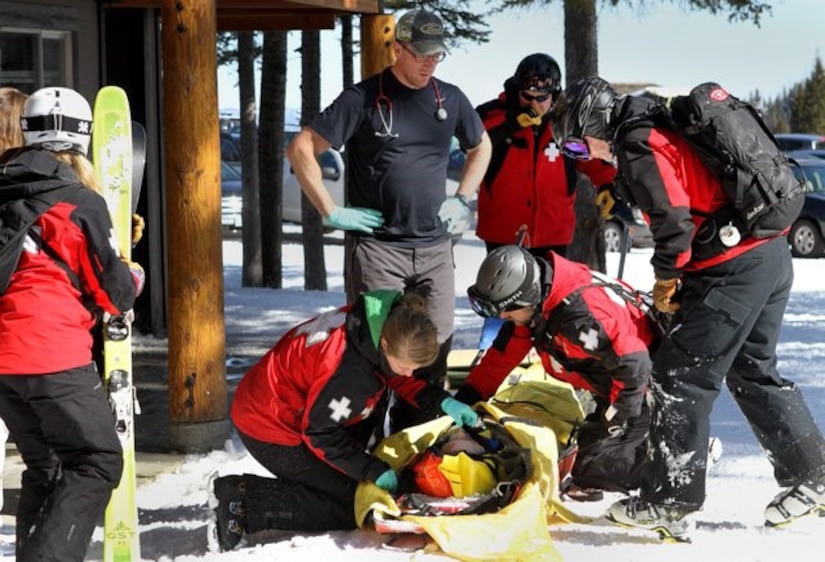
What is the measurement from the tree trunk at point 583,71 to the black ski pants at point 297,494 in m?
6.91

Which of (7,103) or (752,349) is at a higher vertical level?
(7,103)

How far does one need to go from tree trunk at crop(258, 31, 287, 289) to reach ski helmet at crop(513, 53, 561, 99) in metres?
7.43

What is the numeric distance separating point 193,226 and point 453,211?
1.23 m

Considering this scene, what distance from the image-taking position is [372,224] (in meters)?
5.68

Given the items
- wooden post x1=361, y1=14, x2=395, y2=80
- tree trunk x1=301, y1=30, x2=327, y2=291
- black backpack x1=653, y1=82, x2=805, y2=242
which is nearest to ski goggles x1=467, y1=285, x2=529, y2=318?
black backpack x1=653, y1=82, x2=805, y2=242

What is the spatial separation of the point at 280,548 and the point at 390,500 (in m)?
0.41

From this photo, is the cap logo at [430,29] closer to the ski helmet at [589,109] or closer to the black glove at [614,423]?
the ski helmet at [589,109]

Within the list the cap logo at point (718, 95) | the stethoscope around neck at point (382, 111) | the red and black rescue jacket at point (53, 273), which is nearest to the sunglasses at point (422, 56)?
the stethoscope around neck at point (382, 111)

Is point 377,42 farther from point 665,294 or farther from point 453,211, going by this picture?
point 665,294

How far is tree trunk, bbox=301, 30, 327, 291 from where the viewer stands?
14617 mm

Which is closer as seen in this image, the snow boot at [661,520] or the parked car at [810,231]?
the snow boot at [661,520]

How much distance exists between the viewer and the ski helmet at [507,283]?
4746mm

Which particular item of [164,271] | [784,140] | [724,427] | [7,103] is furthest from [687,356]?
[784,140]

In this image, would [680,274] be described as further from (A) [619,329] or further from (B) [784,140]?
(B) [784,140]
